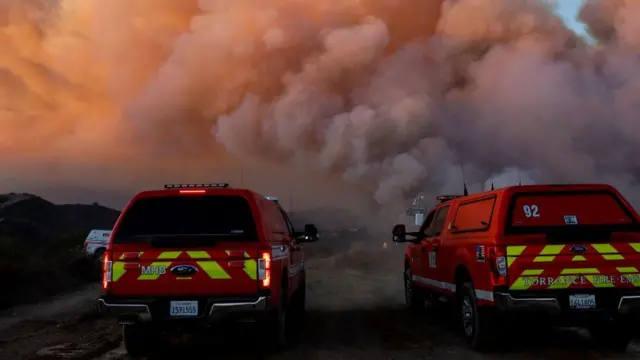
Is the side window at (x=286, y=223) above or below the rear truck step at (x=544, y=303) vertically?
above

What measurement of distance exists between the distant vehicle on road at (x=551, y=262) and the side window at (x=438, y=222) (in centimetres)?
164

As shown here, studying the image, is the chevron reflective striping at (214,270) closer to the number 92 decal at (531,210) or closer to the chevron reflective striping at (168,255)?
the chevron reflective striping at (168,255)

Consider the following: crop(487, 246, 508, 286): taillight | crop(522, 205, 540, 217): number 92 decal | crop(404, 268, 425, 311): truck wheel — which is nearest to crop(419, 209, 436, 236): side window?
crop(404, 268, 425, 311): truck wheel

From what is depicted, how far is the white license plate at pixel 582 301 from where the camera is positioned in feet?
22.8

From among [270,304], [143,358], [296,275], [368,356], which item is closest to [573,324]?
[368,356]

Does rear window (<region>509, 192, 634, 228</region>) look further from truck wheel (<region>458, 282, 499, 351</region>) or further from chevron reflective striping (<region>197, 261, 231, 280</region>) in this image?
chevron reflective striping (<region>197, 261, 231, 280</region>)

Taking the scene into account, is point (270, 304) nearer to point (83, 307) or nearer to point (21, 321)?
point (21, 321)

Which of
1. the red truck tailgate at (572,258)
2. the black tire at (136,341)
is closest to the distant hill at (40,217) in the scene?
the black tire at (136,341)

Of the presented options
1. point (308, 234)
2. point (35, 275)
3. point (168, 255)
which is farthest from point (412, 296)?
point (35, 275)

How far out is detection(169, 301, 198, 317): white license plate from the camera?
22.5 ft

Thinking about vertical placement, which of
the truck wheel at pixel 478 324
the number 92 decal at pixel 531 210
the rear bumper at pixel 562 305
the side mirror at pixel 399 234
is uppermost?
the number 92 decal at pixel 531 210

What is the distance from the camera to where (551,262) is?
22.9 ft

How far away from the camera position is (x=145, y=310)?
6.84m

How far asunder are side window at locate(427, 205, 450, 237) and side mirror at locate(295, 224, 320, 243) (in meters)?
1.83
